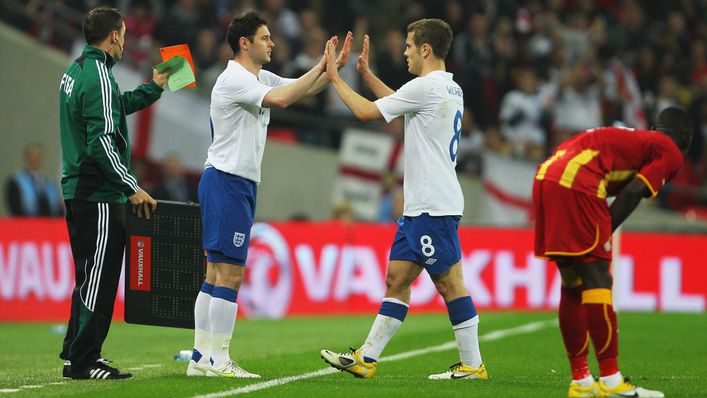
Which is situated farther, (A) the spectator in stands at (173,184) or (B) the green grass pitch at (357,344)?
(A) the spectator in stands at (173,184)

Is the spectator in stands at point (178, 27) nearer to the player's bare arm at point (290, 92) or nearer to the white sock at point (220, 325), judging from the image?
the player's bare arm at point (290, 92)

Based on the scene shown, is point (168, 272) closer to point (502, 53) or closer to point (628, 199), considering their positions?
point (628, 199)

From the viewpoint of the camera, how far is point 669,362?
32.4ft

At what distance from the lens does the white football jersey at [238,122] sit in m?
8.07

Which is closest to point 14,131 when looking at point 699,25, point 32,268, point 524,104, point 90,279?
point 32,268

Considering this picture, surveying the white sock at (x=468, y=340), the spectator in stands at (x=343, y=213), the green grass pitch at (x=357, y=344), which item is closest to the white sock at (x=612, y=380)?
the green grass pitch at (x=357, y=344)

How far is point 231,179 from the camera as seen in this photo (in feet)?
26.6

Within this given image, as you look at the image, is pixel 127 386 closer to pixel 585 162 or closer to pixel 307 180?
pixel 585 162

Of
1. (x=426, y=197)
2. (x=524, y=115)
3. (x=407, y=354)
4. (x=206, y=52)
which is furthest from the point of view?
(x=524, y=115)

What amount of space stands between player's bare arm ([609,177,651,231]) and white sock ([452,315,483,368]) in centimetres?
158

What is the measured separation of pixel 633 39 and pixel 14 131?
475 inches

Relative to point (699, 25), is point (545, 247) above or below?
below

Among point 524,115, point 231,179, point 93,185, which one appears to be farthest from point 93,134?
point 524,115

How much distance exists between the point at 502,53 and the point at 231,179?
1382 cm
